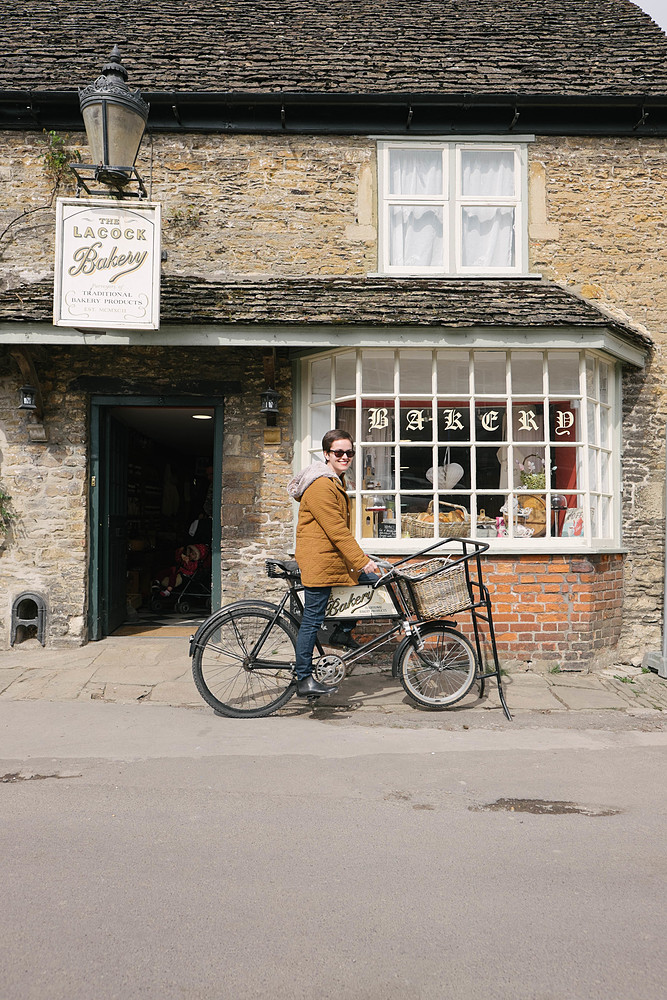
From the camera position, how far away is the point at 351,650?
19.2 feet

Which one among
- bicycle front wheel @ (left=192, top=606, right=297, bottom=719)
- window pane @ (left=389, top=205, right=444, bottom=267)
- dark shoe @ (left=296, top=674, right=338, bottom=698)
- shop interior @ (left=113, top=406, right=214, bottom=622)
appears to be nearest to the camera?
dark shoe @ (left=296, top=674, right=338, bottom=698)

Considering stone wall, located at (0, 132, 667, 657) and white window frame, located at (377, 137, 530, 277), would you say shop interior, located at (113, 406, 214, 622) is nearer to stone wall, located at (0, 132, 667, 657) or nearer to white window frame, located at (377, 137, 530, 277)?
stone wall, located at (0, 132, 667, 657)

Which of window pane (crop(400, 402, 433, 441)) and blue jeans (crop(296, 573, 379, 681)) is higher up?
window pane (crop(400, 402, 433, 441))

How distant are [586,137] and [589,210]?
0.84 meters

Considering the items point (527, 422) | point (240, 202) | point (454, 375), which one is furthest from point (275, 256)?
point (527, 422)

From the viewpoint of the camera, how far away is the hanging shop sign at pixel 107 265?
695 cm

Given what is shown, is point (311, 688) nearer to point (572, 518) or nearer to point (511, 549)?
point (511, 549)

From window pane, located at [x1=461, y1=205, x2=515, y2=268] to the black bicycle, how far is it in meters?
4.02

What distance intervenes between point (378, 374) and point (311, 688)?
3.65 meters

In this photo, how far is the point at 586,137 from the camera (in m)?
8.47

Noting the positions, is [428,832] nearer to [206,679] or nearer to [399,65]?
[206,679]

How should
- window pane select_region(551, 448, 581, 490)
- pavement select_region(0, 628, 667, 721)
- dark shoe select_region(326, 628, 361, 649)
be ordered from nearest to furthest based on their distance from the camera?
dark shoe select_region(326, 628, 361, 649) → pavement select_region(0, 628, 667, 721) → window pane select_region(551, 448, 581, 490)

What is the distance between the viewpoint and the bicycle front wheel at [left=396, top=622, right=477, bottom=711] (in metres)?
5.88

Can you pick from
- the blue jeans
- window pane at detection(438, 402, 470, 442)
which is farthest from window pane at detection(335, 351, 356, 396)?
the blue jeans
